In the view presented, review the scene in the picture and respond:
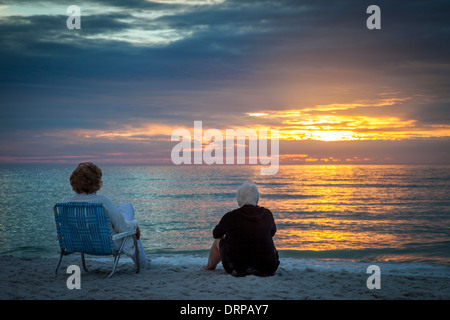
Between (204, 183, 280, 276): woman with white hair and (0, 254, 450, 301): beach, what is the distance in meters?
0.18

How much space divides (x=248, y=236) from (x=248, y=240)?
0.06 m

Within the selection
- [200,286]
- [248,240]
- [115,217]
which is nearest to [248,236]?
[248,240]

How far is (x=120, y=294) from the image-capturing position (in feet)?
15.3

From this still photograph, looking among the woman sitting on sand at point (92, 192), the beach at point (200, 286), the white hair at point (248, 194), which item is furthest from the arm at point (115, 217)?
the white hair at point (248, 194)

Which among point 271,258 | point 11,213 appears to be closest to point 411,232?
point 271,258

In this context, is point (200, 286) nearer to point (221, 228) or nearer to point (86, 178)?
point (221, 228)

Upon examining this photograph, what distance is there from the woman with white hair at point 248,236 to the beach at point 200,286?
0.58ft

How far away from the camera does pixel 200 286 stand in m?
5.17

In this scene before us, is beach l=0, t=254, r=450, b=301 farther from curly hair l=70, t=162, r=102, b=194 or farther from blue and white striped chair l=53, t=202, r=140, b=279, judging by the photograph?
curly hair l=70, t=162, r=102, b=194

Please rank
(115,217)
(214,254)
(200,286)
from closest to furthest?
1. (200,286)
2. (115,217)
3. (214,254)
